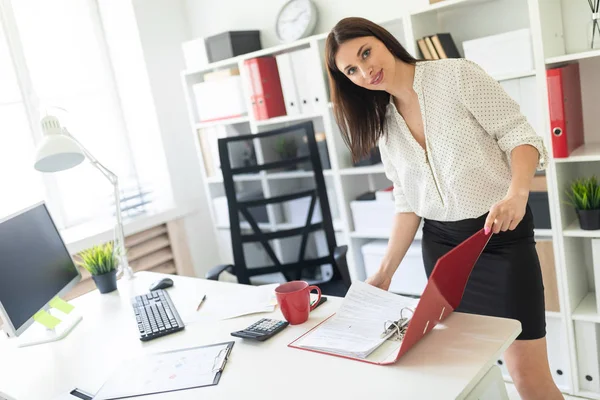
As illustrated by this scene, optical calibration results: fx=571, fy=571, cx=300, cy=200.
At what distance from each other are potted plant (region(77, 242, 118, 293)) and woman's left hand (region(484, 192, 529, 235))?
1.52 m

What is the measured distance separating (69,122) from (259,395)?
2821mm

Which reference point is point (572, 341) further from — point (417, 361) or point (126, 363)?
point (126, 363)

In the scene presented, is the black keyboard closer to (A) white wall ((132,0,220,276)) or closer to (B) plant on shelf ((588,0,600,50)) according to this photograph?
(A) white wall ((132,0,220,276))

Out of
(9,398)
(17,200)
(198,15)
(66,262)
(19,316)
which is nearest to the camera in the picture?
(9,398)

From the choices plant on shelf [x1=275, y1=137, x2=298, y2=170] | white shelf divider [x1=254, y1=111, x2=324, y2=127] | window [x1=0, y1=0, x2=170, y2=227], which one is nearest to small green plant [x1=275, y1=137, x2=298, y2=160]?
plant on shelf [x1=275, y1=137, x2=298, y2=170]

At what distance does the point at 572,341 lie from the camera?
241 centimetres

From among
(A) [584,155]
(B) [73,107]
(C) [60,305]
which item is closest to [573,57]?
(A) [584,155]

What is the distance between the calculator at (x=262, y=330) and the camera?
1494 mm

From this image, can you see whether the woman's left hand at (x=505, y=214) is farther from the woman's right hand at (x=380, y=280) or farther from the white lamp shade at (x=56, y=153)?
the white lamp shade at (x=56, y=153)

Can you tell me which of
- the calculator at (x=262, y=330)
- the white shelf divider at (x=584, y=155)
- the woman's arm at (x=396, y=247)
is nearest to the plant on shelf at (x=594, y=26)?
the white shelf divider at (x=584, y=155)

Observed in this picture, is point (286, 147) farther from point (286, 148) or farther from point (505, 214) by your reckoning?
point (505, 214)

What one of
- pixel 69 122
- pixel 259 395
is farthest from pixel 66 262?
pixel 69 122

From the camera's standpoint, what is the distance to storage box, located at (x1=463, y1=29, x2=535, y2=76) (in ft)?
7.49

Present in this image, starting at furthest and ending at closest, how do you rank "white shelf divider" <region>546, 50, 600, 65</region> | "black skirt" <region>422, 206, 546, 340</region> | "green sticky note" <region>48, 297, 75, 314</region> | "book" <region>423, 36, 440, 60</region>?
"book" <region>423, 36, 440, 60</region> < "white shelf divider" <region>546, 50, 600, 65</region> < "green sticky note" <region>48, 297, 75, 314</region> < "black skirt" <region>422, 206, 546, 340</region>
